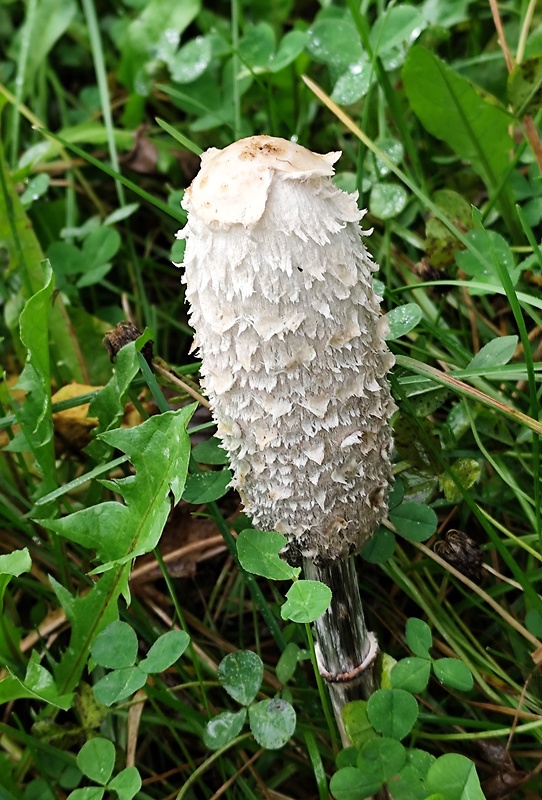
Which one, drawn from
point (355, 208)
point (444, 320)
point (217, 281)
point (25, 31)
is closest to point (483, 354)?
point (444, 320)

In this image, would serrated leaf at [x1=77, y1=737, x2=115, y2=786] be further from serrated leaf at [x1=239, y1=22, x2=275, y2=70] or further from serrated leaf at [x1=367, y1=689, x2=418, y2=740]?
serrated leaf at [x1=239, y1=22, x2=275, y2=70]

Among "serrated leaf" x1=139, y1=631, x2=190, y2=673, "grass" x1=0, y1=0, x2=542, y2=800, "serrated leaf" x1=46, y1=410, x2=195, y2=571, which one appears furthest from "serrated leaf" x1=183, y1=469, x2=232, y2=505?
"serrated leaf" x1=139, y1=631, x2=190, y2=673

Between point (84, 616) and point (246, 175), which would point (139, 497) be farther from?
point (246, 175)

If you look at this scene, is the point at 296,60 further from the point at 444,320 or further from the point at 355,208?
the point at 355,208

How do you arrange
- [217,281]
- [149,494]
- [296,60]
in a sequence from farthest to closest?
[296,60] → [149,494] → [217,281]

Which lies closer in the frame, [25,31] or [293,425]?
[293,425]
